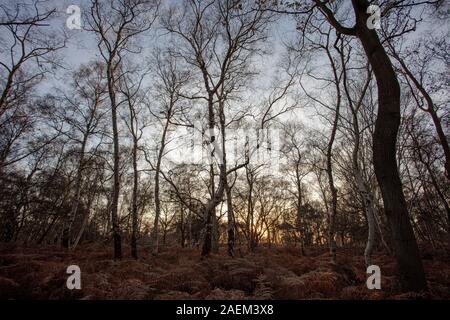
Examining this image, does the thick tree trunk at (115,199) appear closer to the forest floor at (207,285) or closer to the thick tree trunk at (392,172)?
the forest floor at (207,285)

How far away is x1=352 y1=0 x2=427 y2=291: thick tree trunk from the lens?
173 inches

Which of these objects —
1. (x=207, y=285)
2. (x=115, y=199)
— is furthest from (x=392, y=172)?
(x=115, y=199)

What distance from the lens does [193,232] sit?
116 feet

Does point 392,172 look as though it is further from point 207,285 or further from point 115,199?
point 115,199

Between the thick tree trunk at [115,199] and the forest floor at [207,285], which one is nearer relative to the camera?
the forest floor at [207,285]

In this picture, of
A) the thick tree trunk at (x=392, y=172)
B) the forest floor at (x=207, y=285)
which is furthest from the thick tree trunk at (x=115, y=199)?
the thick tree trunk at (x=392, y=172)

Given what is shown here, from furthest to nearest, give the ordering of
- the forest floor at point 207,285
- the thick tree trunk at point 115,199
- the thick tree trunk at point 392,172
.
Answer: the thick tree trunk at point 115,199 < the forest floor at point 207,285 < the thick tree trunk at point 392,172

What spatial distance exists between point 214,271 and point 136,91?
1162 centimetres

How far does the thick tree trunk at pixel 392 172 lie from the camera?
4.40m

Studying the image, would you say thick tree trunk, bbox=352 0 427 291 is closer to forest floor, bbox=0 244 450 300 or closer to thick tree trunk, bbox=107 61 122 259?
forest floor, bbox=0 244 450 300

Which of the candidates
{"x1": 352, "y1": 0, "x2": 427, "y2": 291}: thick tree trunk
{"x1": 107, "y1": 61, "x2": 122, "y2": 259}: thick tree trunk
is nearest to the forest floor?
{"x1": 352, "y1": 0, "x2": 427, "y2": 291}: thick tree trunk

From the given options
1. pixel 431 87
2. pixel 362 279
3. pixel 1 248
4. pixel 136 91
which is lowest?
pixel 362 279
